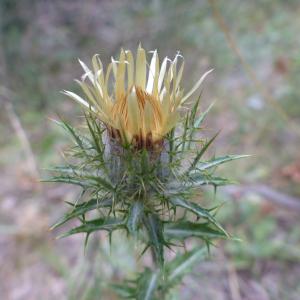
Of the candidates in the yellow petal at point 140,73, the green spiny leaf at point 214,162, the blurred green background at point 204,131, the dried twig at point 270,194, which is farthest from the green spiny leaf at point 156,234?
the dried twig at point 270,194

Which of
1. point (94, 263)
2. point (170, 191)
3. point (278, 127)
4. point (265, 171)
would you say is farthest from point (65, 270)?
point (278, 127)

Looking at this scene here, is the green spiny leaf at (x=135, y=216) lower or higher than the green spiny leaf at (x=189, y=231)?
higher

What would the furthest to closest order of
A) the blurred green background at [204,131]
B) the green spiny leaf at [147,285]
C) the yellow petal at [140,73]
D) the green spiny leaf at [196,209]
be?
the blurred green background at [204,131]
the green spiny leaf at [147,285]
the yellow petal at [140,73]
the green spiny leaf at [196,209]

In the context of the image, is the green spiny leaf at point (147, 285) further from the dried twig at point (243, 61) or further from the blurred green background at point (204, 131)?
the dried twig at point (243, 61)

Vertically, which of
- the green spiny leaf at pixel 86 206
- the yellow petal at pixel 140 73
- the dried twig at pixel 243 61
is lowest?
the green spiny leaf at pixel 86 206

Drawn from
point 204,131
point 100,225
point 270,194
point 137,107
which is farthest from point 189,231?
point 270,194

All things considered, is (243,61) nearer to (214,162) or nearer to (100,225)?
(214,162)

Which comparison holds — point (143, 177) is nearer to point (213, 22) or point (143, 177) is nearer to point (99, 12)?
point (213, 22)
